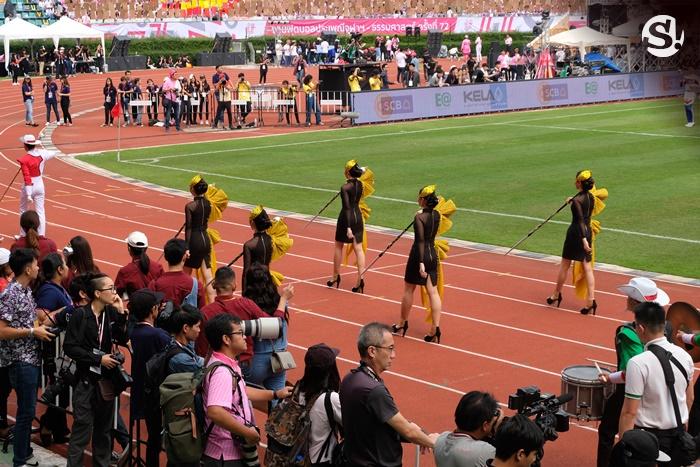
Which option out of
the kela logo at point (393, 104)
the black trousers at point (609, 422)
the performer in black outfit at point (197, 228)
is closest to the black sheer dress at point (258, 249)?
the performer in black outfit at point (197, 228)

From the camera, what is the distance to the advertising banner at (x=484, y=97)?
36562 millimetres

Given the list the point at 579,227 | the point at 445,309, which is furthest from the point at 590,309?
the point at 445,309

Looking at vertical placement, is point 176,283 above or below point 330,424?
above

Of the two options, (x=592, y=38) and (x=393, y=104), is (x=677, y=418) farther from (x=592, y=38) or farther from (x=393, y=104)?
(x=393, y=104)

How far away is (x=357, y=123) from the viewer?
3603 cm

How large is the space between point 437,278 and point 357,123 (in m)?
23.8

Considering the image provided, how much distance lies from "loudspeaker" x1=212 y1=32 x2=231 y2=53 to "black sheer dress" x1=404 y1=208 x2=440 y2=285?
55.8 meters

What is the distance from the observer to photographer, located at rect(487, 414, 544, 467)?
4.70 metres

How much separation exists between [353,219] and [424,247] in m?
2.57

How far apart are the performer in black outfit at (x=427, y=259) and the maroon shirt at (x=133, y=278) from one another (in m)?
3.52

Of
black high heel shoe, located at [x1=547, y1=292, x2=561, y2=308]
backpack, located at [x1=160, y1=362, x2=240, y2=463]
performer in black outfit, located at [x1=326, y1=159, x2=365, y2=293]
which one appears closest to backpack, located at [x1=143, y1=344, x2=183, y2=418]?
backpack, located at [x1=160, y1=362, x2=240, y2=463]

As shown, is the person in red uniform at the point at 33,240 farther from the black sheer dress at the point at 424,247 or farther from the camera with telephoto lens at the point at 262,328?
the camera with telephoto lens at the point at 262,328

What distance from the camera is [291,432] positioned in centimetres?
601

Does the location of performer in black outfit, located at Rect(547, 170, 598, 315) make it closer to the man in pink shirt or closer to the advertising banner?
the man in pink shirt
